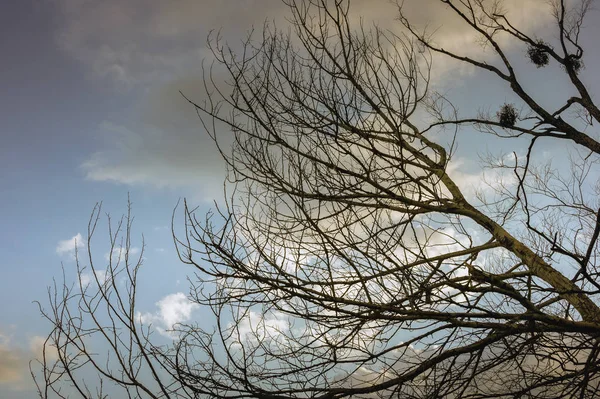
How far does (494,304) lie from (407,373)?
1.63 metres

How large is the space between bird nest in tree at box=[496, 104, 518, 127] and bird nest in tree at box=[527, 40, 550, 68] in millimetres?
1035

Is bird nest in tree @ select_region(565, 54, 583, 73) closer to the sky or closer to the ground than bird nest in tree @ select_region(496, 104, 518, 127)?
closer to the sky

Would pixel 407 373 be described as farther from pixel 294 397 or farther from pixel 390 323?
pixel 294 397

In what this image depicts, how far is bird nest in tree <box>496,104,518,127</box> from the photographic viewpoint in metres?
6.00

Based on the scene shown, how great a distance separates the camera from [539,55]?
21.4 feet

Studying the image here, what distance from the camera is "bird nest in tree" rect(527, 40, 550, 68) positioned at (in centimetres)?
652

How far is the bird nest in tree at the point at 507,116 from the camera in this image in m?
6.00

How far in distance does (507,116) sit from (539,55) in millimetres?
1267

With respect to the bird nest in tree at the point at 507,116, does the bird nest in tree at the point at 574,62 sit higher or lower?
higher

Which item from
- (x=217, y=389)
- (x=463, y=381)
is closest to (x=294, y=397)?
(x=217, y=389)

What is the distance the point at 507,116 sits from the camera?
6016 millimetres

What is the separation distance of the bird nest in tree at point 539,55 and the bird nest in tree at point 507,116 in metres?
1.03

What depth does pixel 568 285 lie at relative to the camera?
440 cm

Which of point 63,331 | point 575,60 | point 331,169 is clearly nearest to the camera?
point 63,331
